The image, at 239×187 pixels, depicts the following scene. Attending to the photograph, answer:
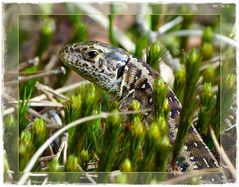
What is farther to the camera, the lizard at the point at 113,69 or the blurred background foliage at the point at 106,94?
the lizard at the point at 113,69

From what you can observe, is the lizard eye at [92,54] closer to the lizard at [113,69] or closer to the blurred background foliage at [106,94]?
the lizard at [113,69]

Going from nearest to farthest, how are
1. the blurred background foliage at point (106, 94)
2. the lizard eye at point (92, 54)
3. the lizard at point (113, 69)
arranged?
1. the blurred background foliage at point (106, 94)
2. the lizard at point (113, 69)
3. the lizard eye at point (92, 54)

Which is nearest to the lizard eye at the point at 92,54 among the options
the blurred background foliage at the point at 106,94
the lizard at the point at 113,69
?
the lizard at the point at 113,69

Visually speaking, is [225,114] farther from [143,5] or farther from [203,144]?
[143,5]

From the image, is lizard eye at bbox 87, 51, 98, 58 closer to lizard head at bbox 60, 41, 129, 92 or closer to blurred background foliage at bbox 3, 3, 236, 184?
lizard head at bbox 60, 41, 129, 92

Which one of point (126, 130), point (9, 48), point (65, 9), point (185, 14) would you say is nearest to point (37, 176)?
point (126, 130)

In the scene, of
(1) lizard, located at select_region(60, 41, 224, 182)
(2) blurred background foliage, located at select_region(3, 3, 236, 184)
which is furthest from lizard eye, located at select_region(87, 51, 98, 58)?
(2) blurred background foliage, located at select_region(3, 3, 236, 184)

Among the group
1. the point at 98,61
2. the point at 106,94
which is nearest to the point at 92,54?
the point at 98,61
